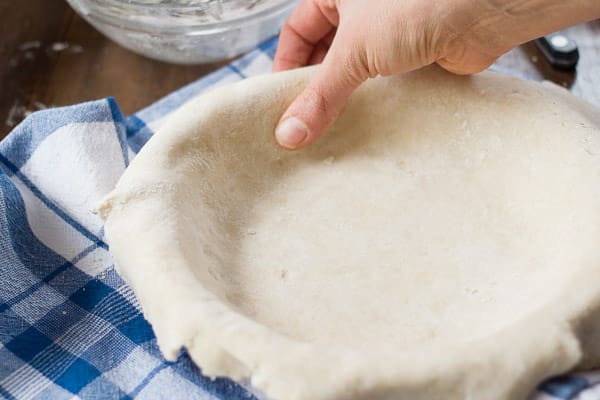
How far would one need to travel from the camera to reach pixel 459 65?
3.51ft

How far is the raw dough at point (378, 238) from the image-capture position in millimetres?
746

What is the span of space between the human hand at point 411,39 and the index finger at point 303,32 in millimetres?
224

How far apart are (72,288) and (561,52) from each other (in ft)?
3.84

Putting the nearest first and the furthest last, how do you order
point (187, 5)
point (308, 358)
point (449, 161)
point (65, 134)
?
1. point (308, 358)
2. point (449, 161)
3. point (65, 134)
4. point (187, 5)

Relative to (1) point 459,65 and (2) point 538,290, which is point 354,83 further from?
(2) point 538,290

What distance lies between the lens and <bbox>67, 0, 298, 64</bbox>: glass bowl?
1392mm

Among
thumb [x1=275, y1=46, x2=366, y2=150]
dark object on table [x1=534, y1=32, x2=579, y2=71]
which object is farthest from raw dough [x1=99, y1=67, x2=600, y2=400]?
dark object on table [x1=534, y1=32, x2=579, y2=71]

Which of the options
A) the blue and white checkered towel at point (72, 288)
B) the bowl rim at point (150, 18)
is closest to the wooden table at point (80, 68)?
the bowl rim at point (150, 18)

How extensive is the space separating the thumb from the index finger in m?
0.31

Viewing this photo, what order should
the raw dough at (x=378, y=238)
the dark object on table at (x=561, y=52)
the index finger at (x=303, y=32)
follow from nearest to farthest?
the raw dough at (x=378, y=238) < the index finger at (x=303, y=32) < the dark object on table at (x=561, y=52)

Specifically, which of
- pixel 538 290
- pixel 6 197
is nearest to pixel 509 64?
pixel 538 290

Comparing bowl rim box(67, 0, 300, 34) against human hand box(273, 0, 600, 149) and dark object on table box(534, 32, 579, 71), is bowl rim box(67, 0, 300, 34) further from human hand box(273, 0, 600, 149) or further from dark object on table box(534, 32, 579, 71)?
dark object on table box(534, 32, 579, 71)

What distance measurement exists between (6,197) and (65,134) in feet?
0.57

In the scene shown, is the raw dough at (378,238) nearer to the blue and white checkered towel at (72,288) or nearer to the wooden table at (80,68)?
the blue and white checkered towel at (72,288)
